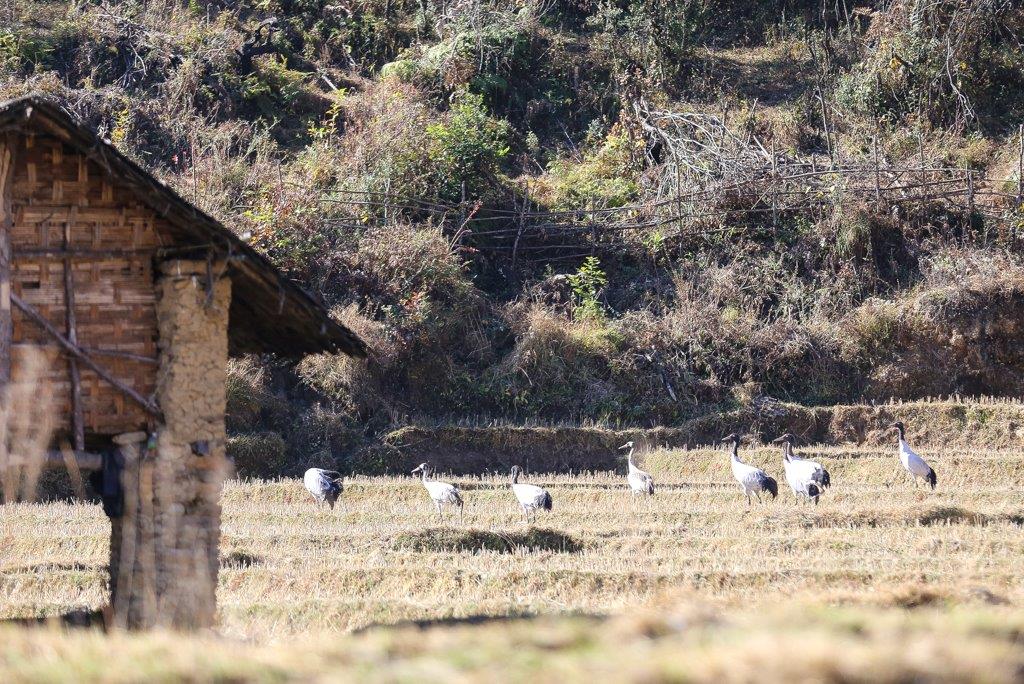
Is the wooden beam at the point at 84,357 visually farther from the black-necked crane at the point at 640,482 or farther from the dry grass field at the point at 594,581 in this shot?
the black-necked crane at the point at 640,482

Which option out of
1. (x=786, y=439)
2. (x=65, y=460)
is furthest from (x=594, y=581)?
(x=786, y=439)

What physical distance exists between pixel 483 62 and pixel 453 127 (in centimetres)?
385

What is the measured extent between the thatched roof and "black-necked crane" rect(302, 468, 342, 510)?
15.3ft

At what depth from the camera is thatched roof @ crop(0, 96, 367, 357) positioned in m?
10.3

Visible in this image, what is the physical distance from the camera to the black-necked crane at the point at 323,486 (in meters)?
17.4

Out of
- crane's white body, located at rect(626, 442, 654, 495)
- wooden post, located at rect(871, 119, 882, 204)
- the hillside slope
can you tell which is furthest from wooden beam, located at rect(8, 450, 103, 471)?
wooden post, located at rect(871, 119, 882, 204)

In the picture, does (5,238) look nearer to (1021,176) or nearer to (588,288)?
(588,288)

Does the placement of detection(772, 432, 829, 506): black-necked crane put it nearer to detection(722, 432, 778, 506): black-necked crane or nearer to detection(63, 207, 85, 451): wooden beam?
detection(722, 432, 778, 506): black-necked crane

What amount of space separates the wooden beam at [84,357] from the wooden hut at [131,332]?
12 mm

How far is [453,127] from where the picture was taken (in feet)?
85.4

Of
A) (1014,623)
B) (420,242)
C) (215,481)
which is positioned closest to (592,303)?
(420,242)

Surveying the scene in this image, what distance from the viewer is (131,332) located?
36.1ft

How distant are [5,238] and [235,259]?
1.76 metres

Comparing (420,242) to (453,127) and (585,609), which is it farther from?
(585,609)
